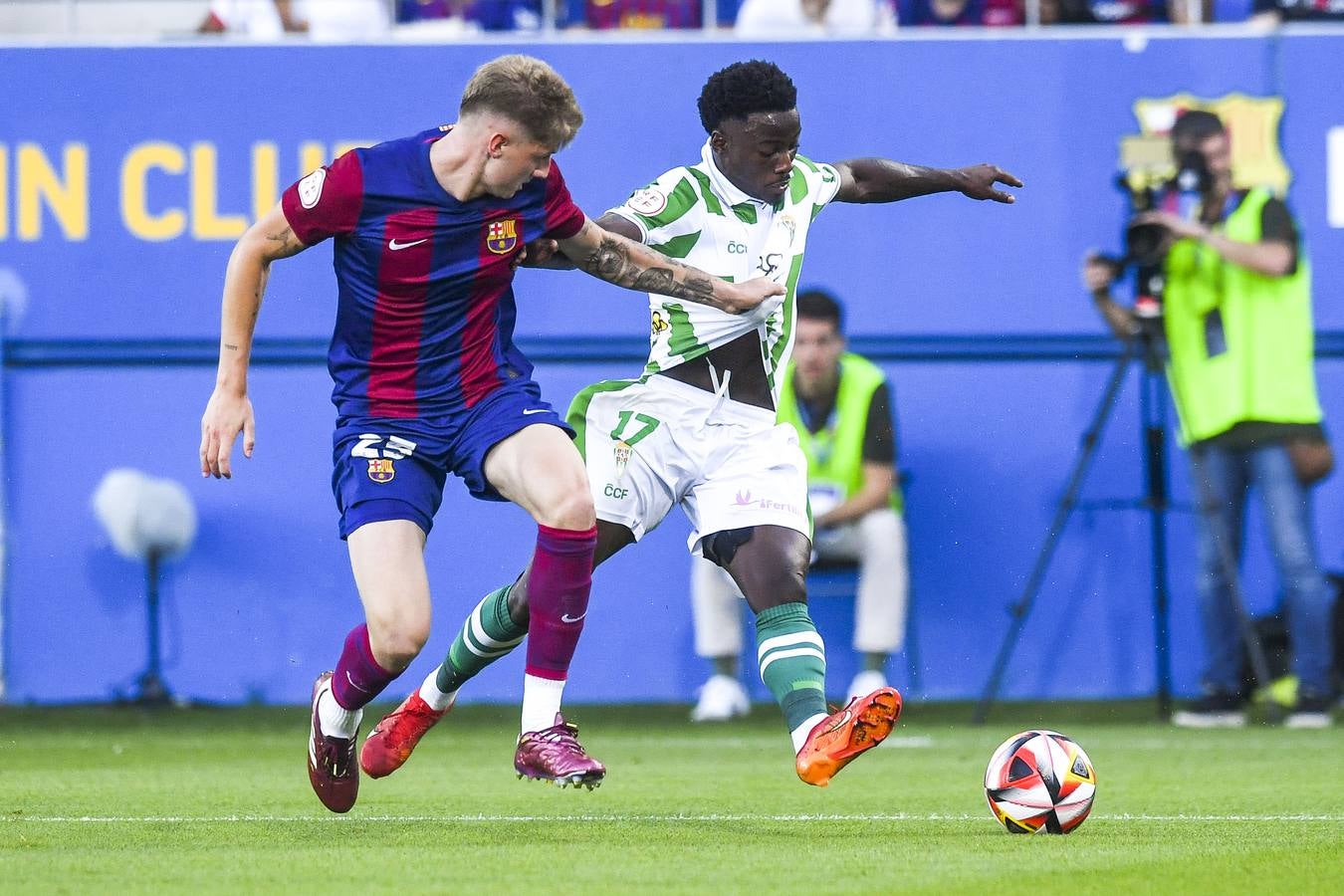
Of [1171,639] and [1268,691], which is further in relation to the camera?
[1171,639]

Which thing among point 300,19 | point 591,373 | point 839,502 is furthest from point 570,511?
point 300,19

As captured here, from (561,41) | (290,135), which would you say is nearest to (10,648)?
(290,135)

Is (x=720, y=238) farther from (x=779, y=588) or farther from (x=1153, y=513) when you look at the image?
(x=1153, y=513)

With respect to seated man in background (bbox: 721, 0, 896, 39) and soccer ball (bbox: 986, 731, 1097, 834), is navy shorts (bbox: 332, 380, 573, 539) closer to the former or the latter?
soccer ball (bbox: 986, 731, 1097, 834)

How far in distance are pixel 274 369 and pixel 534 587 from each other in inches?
211

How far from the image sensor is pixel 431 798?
6871 mm

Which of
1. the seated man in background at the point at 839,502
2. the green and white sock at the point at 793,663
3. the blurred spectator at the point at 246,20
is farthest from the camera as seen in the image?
the blurred spectator at the point at 246,20

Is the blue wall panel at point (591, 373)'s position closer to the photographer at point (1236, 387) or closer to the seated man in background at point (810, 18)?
the seated man in background at point (810, 18)

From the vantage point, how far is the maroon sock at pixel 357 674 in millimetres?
5820

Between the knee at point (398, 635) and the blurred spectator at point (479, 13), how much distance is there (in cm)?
600

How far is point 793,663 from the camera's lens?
593cm

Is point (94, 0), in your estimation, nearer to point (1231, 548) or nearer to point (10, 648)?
point (10, 648)

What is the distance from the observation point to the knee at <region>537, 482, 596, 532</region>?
5664 mm

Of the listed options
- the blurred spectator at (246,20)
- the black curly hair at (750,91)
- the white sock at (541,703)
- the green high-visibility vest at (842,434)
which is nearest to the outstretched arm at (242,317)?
the white sock at (541,703)
